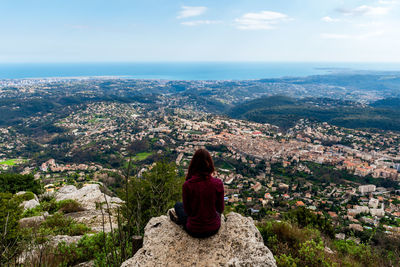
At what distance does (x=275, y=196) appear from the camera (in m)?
26.1

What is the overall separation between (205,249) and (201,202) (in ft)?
2.06

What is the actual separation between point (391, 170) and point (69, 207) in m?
48.0

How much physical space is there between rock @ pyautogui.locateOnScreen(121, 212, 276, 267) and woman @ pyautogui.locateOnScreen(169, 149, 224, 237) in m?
0.16

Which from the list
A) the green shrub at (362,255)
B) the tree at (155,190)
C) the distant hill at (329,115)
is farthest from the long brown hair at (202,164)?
the distant hill at (329,115)

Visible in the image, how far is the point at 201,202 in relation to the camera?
256 cm

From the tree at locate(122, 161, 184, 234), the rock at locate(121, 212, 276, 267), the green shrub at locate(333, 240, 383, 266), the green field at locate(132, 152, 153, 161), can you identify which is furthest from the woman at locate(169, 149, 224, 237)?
the green field at locate(132, 152, 153, 161)

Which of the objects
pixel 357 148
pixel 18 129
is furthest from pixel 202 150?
pixel 18 129

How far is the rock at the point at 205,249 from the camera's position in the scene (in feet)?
8.11

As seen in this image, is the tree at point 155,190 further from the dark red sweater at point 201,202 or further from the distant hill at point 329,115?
the distant hill at point 329,115

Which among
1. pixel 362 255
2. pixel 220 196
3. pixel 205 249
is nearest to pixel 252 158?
pixel 362 255

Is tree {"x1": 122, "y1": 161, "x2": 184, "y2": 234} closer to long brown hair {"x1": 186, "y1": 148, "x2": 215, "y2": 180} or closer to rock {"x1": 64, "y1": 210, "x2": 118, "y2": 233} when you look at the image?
rock {"x1": 64, "y1": 210, "x2": 118, "y2": 233}

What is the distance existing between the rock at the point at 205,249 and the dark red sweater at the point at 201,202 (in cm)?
20

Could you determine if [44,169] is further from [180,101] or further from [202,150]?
[180,101]

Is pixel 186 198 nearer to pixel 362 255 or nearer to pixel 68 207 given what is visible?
pixel 362 255
